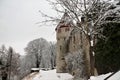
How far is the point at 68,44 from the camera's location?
160 ft

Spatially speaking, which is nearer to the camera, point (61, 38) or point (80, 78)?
point (80, 78)

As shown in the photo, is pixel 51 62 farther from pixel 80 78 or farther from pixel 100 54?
pixel 100 54

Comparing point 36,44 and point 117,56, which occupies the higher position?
point 36,44

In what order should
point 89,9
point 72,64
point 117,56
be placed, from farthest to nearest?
point 72,64 < point 117,56 < point 89,9

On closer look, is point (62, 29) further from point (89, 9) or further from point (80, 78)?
point (89, 9)

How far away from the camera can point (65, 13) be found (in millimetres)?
18766

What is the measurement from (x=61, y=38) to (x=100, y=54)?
22.0m

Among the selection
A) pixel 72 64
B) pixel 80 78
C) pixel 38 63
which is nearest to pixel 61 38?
pixel 72 64

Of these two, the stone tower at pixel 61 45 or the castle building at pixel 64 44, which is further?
the stone tower at pixel 61 45

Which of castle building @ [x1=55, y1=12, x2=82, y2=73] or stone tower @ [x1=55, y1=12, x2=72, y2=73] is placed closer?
castle building @ [x1=55, y1=12, x2=82, y2=73]

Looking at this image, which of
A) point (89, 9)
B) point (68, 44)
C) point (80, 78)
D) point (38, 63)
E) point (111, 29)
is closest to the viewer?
point (89, 9)

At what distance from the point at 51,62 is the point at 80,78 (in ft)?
153

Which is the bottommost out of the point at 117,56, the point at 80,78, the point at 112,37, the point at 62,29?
the point at 80,78

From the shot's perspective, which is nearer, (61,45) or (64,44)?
(64,44)
